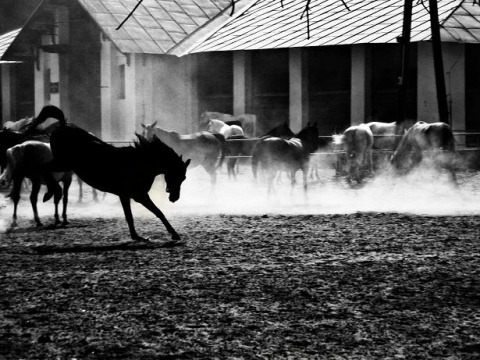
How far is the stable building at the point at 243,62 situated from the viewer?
3647 centimetres

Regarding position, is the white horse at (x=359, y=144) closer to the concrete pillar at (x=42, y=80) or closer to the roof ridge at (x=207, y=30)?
the roof ridge at (x=207, y=30)

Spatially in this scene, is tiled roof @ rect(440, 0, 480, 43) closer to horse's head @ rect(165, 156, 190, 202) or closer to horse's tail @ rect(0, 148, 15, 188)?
horse's tail @ rect(0, 148, 15, 188)

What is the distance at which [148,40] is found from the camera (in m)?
43.8

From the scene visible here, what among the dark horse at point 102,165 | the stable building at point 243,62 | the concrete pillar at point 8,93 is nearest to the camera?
the dark horse at point 102,165

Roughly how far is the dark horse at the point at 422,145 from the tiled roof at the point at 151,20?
21.0m

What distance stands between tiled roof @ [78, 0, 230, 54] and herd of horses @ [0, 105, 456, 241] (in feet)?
20.7

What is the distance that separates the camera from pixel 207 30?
47406mm

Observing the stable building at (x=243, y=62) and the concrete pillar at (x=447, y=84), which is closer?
the concrete pillar at (x=447, y=84)

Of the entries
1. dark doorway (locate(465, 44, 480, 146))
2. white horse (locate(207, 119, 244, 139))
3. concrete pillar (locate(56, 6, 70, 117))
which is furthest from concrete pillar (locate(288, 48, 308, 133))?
concrete pillar (locate(56, 6, 70, 117))

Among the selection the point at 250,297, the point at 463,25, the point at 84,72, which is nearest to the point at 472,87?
the point at 463,25

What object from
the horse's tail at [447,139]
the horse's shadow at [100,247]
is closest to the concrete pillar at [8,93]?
the horse's tail at [447,139]

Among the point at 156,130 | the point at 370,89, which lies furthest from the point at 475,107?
the point at 156,130

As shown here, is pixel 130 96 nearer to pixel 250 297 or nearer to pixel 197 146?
pixel 197 146

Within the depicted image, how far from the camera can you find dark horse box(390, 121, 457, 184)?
76.8ft
